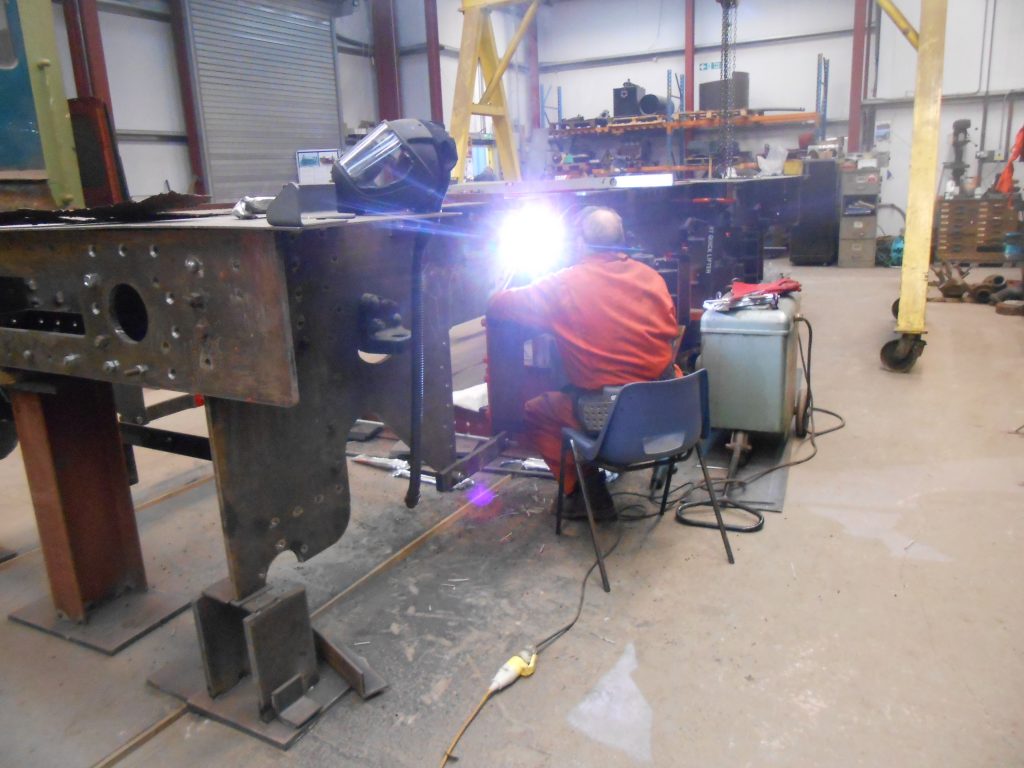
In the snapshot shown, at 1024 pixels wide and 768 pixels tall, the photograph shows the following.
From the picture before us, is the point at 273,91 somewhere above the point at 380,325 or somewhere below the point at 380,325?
above

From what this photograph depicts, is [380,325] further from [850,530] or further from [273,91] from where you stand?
[273,91]

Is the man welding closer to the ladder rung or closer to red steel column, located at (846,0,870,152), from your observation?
the ladder rung

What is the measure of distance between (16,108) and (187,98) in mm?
4956

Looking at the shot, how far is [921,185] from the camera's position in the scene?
454 cm

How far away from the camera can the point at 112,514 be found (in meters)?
2.34

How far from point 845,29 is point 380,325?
11.8 m

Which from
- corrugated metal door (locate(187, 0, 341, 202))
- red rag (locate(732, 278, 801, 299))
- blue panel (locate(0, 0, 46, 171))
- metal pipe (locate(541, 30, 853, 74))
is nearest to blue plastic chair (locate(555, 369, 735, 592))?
red rag (locate(732, 278, 801, 299))

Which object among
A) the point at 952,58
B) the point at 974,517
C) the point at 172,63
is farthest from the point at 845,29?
the point at 974,517

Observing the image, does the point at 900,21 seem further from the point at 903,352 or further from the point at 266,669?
the point at 266,669

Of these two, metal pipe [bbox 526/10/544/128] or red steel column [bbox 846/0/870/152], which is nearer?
red steel column [bbox 846/0/870/152]

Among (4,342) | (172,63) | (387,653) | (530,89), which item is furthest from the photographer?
(530,89)

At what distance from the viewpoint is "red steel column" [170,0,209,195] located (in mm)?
7084

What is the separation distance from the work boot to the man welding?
0.22 meters

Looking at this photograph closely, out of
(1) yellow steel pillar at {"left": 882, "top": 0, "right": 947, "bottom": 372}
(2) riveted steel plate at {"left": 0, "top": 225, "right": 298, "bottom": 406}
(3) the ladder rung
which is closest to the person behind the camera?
(2) riveted steel plate at {"left": 0, "top": 225, "right": 298, "bottom": 406}
